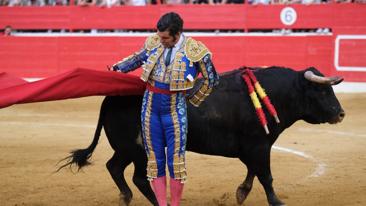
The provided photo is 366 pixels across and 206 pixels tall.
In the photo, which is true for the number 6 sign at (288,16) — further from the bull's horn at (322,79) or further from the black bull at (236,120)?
the bull's horn at (322,79)

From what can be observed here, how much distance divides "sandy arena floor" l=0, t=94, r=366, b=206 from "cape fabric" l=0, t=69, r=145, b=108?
120cm

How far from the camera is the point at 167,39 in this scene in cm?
474

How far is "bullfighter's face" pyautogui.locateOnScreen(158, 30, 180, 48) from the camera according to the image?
471 cm

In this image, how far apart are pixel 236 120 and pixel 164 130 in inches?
34.9

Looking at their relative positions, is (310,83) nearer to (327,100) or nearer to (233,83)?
(327,100)

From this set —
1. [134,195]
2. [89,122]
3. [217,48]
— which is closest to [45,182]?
[134,195]

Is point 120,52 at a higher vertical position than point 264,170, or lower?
lower

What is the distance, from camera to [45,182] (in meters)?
6.98

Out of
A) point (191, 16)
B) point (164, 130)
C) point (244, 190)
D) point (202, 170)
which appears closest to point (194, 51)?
point (164, 130)

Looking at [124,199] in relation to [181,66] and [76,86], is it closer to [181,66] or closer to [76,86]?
[76,86]

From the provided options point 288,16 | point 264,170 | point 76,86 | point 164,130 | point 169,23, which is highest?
point 169,23

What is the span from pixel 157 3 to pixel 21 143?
674 cm

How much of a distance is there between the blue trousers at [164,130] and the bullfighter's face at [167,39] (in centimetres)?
28

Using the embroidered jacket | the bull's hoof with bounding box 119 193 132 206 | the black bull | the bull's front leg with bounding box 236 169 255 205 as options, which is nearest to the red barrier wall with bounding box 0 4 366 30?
the black bull
